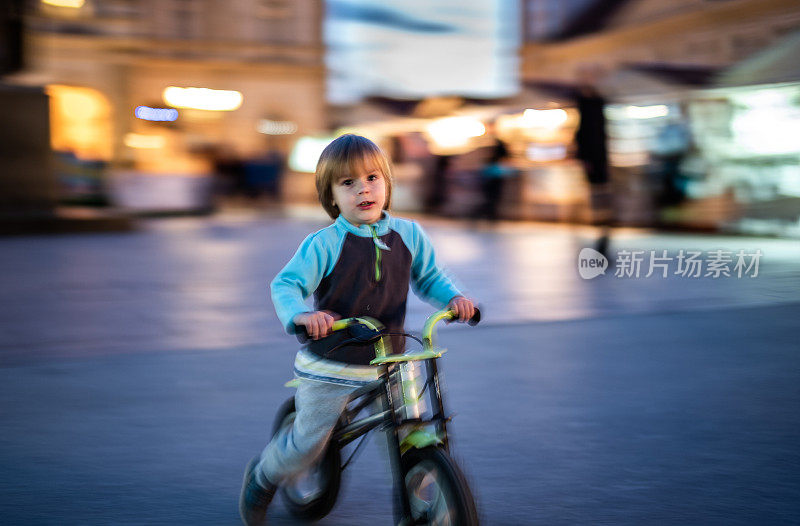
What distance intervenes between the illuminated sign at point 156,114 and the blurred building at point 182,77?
43 millimetres

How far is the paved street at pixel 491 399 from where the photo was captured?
11.5 ft

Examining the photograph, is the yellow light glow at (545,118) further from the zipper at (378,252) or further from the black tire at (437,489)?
the black tire at (437,489)

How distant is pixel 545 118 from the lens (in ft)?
67.2

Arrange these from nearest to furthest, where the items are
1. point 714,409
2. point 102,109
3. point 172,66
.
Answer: point 714,409 → point 102,109 → point 172,66

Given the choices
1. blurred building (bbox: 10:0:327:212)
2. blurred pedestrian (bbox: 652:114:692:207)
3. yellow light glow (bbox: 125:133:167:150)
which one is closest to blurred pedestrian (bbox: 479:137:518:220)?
blurred pedestrian (bbox: 652:114:692:207)

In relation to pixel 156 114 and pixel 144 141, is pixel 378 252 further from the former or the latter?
pixel 156 114

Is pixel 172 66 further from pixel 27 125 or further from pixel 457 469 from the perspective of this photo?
pixel 457 469

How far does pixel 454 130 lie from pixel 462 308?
2220cm

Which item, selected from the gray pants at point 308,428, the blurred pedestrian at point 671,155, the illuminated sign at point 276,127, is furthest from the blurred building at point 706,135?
the illuminated sign at point 276,127

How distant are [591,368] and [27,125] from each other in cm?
1314

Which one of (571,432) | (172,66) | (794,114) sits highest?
(172,66)

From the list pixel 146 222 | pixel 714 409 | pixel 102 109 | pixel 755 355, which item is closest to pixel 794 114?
pixel 755 355

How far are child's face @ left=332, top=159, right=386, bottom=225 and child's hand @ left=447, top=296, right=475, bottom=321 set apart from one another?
12.9 inches

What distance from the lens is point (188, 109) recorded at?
3841cm
